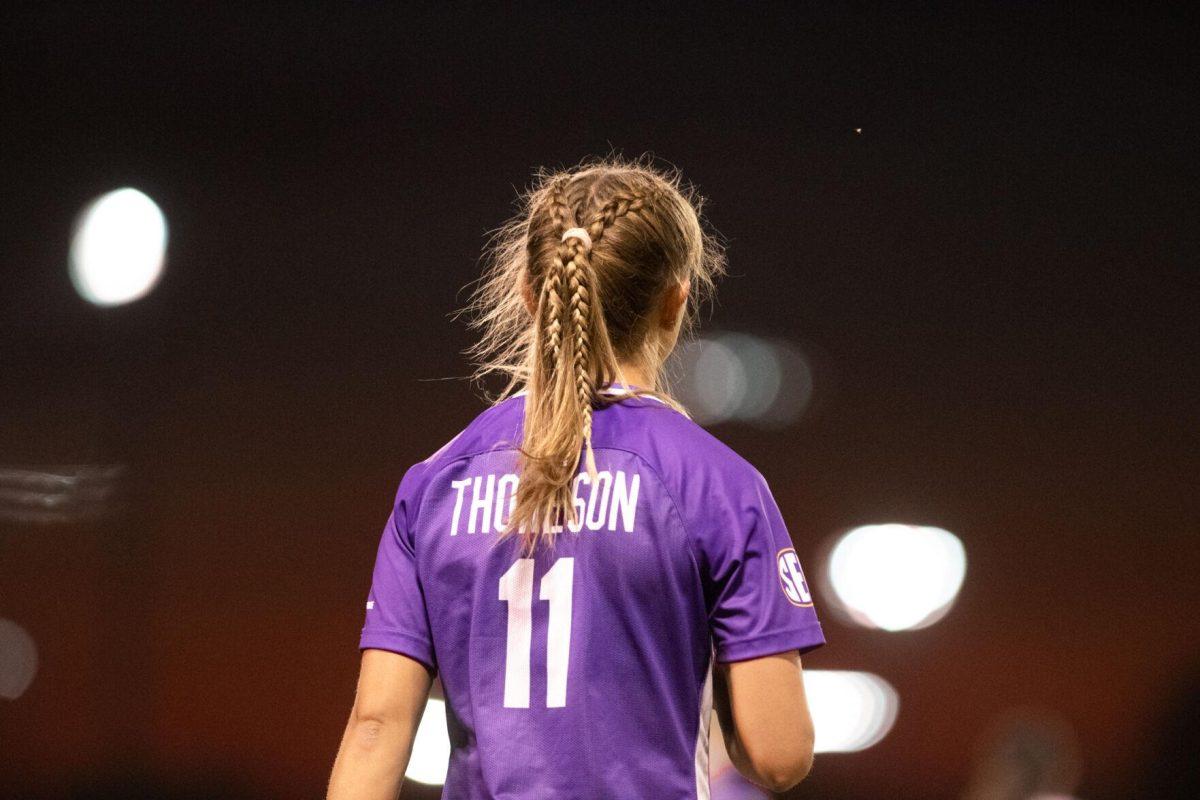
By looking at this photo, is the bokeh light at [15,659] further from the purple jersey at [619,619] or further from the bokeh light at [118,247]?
the purple jersey at [619,619]

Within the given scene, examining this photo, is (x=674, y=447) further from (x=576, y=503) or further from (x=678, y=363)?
(x=678, y=363)

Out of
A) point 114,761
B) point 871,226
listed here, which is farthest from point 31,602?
point 871,226

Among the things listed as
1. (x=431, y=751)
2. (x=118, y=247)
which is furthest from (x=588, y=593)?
(x=118, y=247)

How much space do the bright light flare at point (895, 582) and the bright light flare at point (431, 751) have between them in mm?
837

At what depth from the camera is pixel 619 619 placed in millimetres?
811

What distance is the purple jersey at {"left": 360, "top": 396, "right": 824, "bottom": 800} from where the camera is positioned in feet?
2.64

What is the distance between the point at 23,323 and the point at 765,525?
2039mm

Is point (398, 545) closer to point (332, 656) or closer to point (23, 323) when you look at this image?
point (332, 656)

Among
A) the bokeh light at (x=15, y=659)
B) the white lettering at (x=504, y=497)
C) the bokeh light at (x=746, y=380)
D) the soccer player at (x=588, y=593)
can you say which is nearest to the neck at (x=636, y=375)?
the soccer player at (x=588, y=593)

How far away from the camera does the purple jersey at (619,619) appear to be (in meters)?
0.80

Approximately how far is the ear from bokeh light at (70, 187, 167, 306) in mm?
1727

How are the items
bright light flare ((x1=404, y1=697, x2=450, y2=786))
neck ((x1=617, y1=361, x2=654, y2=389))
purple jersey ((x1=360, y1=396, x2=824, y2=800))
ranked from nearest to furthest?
purple jersey ((x1=360, y1=396, x2=824, y2=800)), neck ((x1=617, y1=361, x2=654, y2=389)), bright light flare ((x1=404, y1=697, x2=450, y2=786))

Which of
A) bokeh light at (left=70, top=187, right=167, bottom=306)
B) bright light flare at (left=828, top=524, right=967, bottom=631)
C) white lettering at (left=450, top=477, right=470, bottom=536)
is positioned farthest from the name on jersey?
bokeh light at (left=70, top=187, right=167, bottom=306)

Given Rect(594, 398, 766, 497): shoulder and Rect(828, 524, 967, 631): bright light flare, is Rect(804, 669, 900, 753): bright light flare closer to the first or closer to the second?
Rect(828, 524, 967, 631): bright light flare
